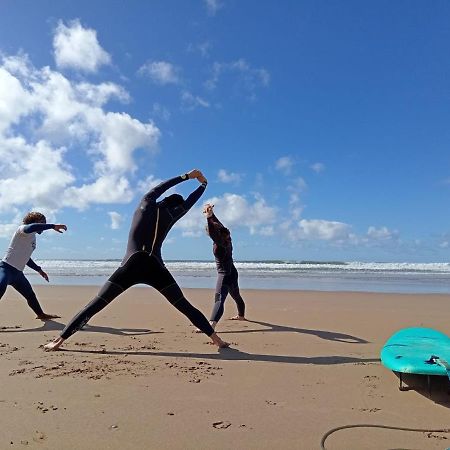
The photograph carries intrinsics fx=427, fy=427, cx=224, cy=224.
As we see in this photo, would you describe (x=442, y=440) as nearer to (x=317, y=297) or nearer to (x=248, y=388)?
(x=248, y=388)

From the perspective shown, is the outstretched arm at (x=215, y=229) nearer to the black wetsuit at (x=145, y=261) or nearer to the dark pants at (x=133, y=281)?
the black wetsuit at (x=145, y=261)

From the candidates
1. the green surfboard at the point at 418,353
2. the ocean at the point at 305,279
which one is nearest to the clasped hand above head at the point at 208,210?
the green surfboard at the point at 418,353

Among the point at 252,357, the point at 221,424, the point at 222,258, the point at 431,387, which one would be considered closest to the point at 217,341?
the point at 252,357

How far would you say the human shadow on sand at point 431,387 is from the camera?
126 inches

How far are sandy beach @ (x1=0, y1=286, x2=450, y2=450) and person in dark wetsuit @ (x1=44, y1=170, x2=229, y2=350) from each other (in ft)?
1.53

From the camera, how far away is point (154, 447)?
8.08 feet

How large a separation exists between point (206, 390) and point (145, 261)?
1.60 metres

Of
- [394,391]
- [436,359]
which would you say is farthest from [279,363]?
[436,359]

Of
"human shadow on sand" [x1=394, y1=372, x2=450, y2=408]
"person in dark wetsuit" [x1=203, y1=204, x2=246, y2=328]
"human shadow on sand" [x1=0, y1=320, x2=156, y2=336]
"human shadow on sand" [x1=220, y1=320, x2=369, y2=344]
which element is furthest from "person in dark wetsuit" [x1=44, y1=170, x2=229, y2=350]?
"human shadow on sand" [x1=394, y1=372, x2=450, y2=408]

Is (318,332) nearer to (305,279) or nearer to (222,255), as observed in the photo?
(222,255)

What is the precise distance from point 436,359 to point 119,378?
264 centimetres

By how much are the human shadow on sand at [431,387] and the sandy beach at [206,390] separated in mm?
14

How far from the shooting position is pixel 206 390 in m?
3.42

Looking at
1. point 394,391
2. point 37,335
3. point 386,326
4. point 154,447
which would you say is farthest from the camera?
point 386,326
